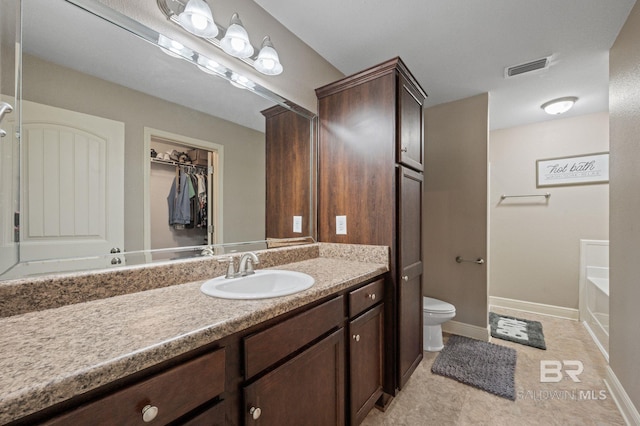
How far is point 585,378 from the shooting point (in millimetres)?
1912

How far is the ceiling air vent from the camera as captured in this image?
6.73 feet

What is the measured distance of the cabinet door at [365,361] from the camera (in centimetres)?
129

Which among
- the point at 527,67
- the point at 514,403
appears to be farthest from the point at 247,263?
the point at 527,67

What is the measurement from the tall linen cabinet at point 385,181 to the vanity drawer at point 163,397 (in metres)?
1.18

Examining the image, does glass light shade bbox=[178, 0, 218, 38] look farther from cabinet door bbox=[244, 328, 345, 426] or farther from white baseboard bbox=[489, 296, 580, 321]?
white baseboard bbox=[489, 296, 580, 321]

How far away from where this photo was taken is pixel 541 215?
315 centimetres

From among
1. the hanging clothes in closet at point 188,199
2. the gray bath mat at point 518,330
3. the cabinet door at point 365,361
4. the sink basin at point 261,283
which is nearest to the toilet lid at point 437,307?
the gray bath mat at point 518,330

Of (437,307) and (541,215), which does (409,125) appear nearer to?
(437,307)

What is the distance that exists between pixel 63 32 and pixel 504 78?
292 centimetres

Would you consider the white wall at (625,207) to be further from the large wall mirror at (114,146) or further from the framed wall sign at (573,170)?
the large wall mirror at (114,146)

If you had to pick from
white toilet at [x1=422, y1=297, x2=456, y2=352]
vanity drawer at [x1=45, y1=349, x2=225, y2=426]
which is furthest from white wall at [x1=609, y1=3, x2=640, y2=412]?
vanity drawer at [x1=45, y1=349, x2=225, y2=426]

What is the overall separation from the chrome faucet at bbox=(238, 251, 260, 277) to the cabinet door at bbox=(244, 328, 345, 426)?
0.46 meters

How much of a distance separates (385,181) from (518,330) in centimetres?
239

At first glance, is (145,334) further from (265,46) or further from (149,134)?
(265,46)
